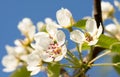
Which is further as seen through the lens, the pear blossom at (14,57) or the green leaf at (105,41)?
the pear blossom at (14,57)

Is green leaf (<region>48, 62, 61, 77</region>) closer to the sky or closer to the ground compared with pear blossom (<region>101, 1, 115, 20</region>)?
closer to the ground

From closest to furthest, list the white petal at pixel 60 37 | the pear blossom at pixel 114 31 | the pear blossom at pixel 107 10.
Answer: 1. the white petal at pixel 60 37
2. the pear blossom at pixel 114 31
3. the pear blossom at pixel 107 10

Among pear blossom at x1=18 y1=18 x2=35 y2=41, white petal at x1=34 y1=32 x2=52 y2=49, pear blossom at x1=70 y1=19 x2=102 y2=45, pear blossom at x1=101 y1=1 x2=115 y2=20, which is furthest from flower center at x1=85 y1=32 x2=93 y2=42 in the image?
pear blossom at x1=101 y1=1 x2=115 y2=20

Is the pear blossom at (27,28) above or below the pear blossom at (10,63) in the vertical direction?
above

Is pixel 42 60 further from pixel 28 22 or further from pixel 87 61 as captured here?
pixel 28 22

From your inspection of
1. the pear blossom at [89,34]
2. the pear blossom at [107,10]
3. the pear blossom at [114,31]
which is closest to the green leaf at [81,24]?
the pear blossom at [89,34]

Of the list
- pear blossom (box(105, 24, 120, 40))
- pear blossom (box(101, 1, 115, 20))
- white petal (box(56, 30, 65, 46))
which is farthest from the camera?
pear blossom (box(101, 1, 115, 20))

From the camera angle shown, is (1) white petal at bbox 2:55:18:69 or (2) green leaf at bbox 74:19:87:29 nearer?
(2) green leaf at bbox 74:19:87:29

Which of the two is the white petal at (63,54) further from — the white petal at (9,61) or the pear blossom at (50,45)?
the white petal at (9,61)

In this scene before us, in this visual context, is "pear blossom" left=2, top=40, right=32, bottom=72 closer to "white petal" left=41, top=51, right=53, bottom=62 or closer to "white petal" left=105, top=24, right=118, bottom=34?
"white petal" left=105, top=24, right=118, bottom=34
